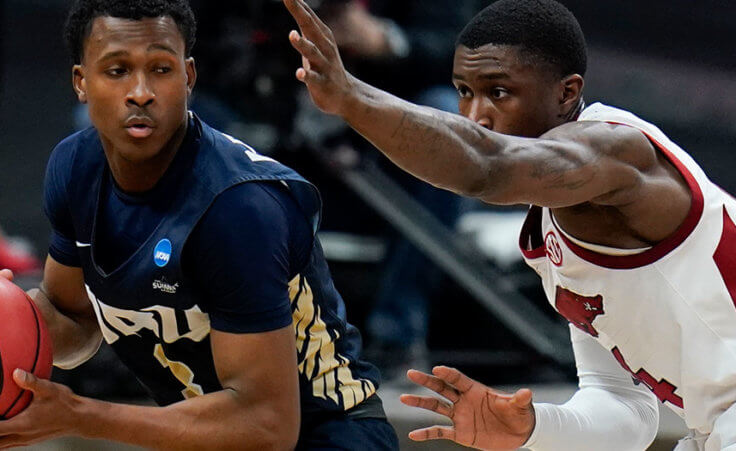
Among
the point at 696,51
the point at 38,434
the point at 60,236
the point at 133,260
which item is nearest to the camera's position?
the point at 38,434

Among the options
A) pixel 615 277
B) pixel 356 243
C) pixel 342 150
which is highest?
pixel 615 277

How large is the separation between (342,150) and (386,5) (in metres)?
0.72

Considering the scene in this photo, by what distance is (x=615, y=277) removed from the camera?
284 centimetres

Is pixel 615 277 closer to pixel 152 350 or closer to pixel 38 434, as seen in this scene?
pixel 152 350

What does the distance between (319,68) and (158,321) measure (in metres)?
0.87

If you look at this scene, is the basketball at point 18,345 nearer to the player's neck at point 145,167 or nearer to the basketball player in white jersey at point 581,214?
the player's neck at point 145,167

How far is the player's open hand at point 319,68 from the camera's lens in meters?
2.28

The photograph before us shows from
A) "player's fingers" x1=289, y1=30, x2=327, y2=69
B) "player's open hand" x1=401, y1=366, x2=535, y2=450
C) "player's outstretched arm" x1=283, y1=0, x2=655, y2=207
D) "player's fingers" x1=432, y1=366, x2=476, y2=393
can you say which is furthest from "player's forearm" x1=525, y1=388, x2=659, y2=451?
"player's fingers" x1=289, y1=30, x2=327, y2=69

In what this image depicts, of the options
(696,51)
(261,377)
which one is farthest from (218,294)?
(696,51)

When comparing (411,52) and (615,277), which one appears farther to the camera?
(411,52)

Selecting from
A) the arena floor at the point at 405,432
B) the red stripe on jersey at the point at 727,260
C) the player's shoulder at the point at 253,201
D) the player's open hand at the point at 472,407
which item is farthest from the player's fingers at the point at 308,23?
the arena floor at the point at 405,432

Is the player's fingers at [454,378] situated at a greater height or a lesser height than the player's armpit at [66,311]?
greater

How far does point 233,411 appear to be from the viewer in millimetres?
2721

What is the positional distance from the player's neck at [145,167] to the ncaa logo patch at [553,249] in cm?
91
